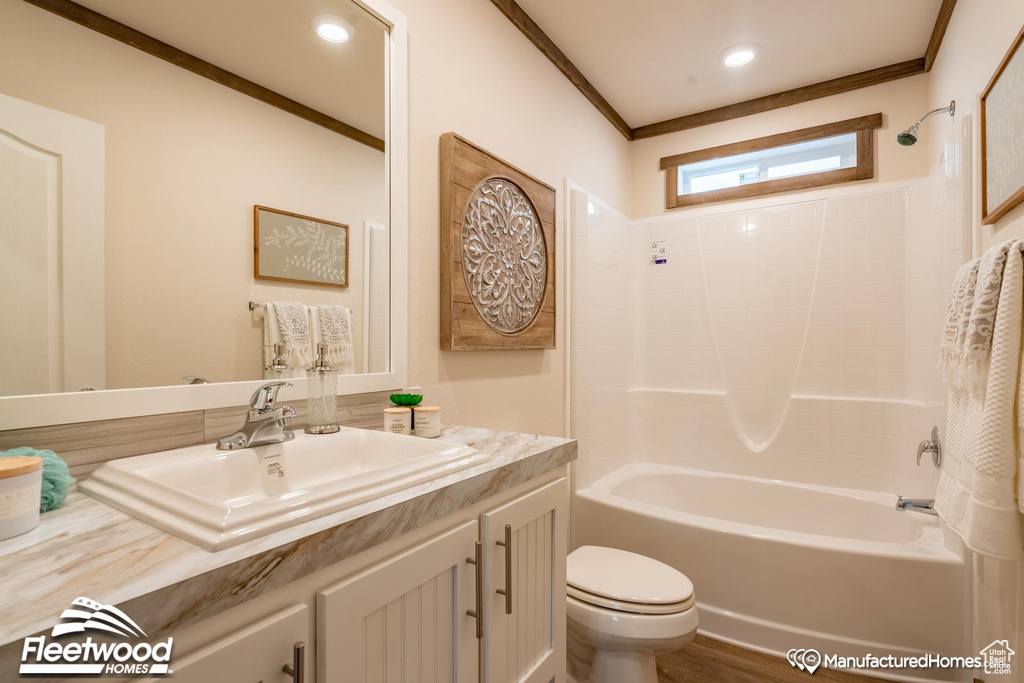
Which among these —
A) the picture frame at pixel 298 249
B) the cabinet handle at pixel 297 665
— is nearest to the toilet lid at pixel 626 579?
the cabinet handle at pixel 297 665

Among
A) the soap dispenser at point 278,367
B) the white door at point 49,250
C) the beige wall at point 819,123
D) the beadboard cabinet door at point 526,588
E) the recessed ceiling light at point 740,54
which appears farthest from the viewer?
the beige wall at point 819,123

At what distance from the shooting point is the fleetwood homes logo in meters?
0.44

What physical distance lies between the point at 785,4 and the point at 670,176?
3.89ft

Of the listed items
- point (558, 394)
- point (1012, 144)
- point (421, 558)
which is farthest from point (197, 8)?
point (1012, 144)

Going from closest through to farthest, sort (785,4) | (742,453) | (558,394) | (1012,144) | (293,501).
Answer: (293,501), (1012,144), (785,4), (558,394), (742,453)

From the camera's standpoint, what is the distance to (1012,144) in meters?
1.42

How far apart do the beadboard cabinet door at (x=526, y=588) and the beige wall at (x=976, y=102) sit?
3.94ft

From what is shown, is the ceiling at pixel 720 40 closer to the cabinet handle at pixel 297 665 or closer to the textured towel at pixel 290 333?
the textured towel at pixel 290 333

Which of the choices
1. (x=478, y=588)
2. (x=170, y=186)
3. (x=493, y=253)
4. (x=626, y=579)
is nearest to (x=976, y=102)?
(x=493, y=253)

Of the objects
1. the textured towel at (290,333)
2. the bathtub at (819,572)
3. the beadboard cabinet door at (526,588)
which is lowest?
the bathtub at (819,572)

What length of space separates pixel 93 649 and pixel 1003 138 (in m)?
2.24

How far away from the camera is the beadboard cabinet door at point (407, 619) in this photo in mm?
708

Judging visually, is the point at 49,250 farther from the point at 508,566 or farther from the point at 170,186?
the point at 508,566

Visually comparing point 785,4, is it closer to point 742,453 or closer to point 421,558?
point 742,453
